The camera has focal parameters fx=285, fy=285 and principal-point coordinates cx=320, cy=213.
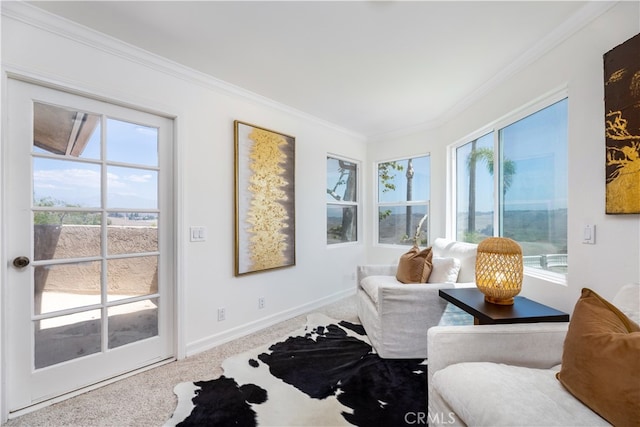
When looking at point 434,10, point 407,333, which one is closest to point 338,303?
point 407,333

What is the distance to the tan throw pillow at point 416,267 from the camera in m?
2.57

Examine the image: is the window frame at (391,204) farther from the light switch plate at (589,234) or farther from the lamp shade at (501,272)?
the light switch plate at (589,234)

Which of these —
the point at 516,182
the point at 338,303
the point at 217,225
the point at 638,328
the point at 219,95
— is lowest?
the point at 338,303

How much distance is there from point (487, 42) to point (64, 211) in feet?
10.0

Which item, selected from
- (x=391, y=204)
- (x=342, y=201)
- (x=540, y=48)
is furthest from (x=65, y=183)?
(x=391, y=204)

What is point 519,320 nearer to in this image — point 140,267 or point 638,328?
point 638,328

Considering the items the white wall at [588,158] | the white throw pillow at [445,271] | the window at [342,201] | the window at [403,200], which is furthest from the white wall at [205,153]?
the white wall at [588,158]

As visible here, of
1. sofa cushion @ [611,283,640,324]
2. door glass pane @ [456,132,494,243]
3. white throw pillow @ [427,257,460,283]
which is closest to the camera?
sofa cushion @ [611,283,640,324]

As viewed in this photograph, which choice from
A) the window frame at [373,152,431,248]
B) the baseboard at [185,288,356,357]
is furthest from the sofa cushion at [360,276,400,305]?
the window frame at [373,152,431,248]

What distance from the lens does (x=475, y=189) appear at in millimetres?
3090

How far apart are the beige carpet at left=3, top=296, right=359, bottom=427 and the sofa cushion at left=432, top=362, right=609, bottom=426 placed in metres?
1.57

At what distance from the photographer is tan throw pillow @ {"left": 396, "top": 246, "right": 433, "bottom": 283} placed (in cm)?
257

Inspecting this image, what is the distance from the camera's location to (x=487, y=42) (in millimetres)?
1979

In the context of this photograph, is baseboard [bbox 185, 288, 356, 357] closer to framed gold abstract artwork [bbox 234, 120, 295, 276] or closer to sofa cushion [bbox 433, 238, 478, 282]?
framed gold abstract artwork [bbox 234, 120, 295, 276]
